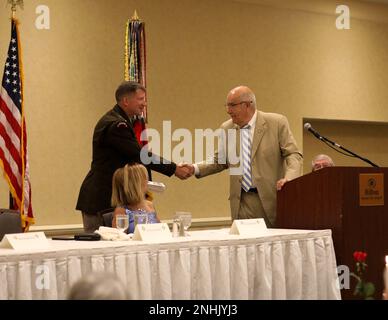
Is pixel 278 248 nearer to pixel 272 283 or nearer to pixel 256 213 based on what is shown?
pixel 272 283

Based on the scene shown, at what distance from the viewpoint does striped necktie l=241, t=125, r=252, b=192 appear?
507cm

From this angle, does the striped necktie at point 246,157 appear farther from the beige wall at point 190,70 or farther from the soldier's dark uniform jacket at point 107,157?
the beige wall at point 190,70

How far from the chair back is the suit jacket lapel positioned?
1.73 metres

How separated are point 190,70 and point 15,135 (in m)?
2.57

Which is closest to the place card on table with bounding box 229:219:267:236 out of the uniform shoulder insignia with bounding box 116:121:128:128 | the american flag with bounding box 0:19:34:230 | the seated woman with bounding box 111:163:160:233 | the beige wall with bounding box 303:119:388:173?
the seated woman with bounding box 111:163:160:233

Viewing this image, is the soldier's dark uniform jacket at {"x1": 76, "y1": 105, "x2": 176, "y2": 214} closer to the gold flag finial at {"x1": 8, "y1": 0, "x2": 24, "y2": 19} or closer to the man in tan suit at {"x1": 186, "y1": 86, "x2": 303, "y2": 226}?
the man in tan suit at {"x1": 186, "y1": 86, "x2": 303, "y2": 226}

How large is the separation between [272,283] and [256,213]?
3.54ft

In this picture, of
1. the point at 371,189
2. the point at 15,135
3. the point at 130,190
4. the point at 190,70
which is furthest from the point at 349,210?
the point at 190,70

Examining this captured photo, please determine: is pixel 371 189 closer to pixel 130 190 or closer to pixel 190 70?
pixel 130 190

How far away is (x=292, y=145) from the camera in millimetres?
5152

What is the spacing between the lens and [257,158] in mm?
5113

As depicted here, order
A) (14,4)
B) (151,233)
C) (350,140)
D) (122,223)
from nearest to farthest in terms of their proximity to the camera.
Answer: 1. (151,233)
2. (122,223)
3. (14,4)
4. (350,140)

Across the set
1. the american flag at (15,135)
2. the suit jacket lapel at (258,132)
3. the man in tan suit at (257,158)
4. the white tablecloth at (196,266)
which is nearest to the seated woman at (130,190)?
the white tablecloth at (196,266)
